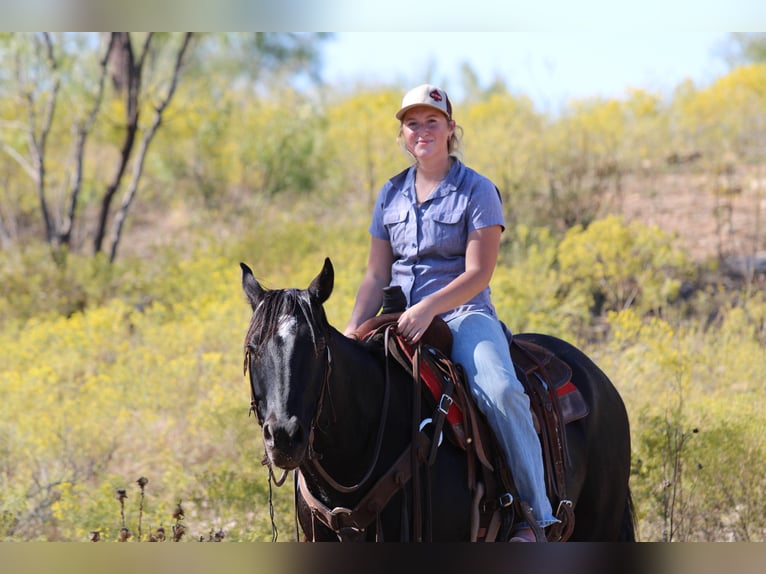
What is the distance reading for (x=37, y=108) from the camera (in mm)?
14719

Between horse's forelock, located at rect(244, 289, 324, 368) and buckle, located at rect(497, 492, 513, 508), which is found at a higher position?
horse's forelock, located at rect(244, 289, 324, 368)

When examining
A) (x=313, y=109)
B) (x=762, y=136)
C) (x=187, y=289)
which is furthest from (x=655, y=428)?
(x=313, y=109)

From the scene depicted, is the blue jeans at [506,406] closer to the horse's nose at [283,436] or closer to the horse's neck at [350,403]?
the horse's neck at [350,403]

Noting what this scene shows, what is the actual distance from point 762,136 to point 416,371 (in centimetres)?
1212

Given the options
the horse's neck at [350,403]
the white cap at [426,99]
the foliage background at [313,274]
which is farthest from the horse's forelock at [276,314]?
the foliage background at [313,274]

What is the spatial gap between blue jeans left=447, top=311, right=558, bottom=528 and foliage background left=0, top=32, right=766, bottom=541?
2.44 m

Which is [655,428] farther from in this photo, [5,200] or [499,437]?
[5,200]

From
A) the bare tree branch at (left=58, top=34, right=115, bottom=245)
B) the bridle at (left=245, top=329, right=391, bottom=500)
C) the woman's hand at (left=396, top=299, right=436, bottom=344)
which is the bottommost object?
the bridle at (left=245, top=329, right=391, bottom=500)

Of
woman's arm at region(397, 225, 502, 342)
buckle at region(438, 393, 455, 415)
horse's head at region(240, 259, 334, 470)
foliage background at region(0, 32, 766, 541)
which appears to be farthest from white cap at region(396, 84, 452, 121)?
foliage background at region(0, 32, 766, 541)

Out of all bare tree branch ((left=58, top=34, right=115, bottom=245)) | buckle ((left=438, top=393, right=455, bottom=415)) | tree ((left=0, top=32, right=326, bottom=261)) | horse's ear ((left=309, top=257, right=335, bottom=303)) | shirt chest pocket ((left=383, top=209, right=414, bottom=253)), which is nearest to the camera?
horse's ear ((left=309, top=257, right=335, bottom=303))

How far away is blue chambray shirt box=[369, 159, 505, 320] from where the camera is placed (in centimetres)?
402

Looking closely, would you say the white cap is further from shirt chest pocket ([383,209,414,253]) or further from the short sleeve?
shirt chest pocket ([383,209,414,253])

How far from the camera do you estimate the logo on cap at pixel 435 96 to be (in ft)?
13.1

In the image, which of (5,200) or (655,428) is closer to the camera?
(655,428)
